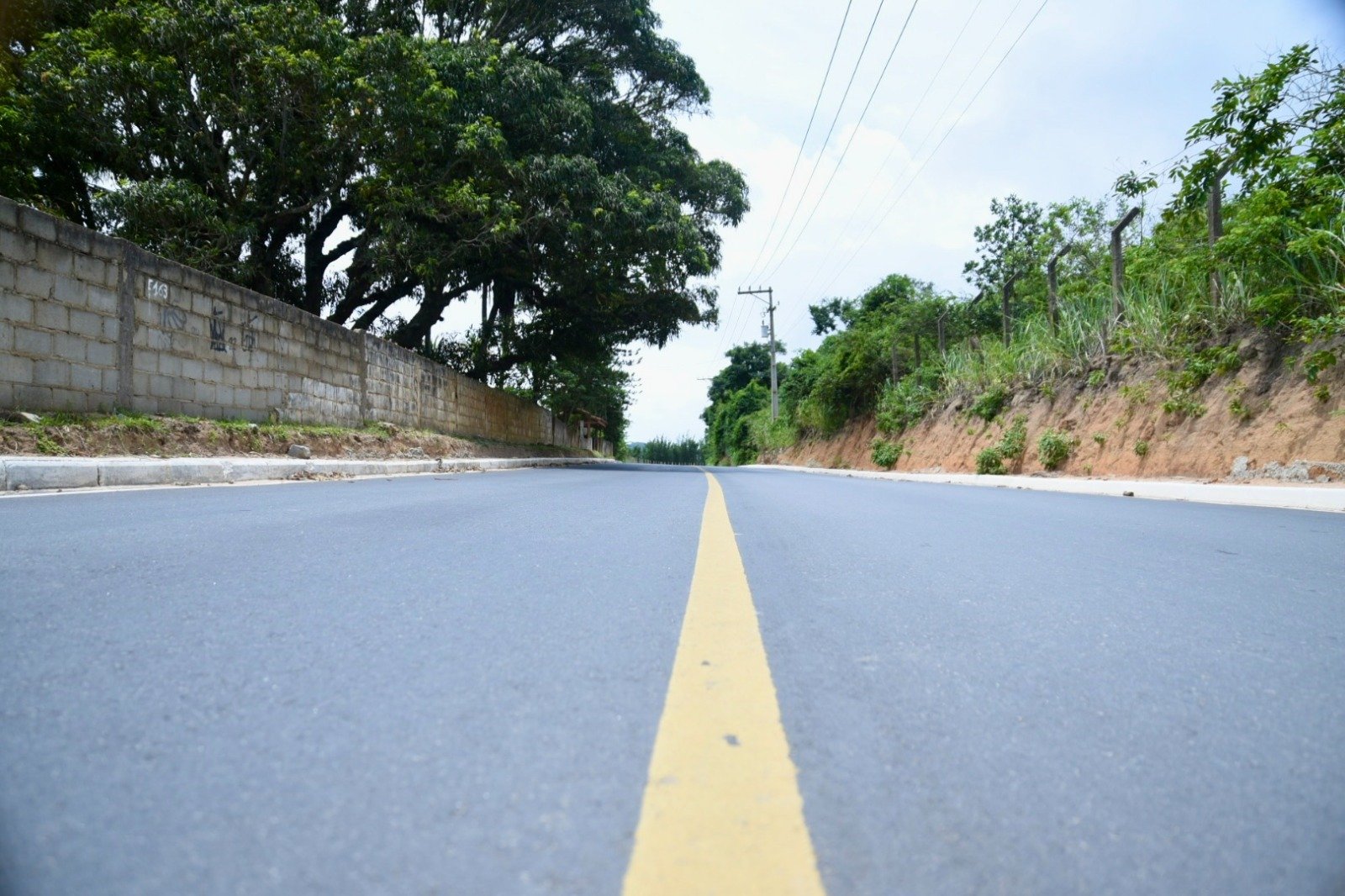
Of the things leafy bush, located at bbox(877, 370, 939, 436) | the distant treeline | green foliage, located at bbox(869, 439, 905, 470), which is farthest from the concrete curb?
the distant treeline

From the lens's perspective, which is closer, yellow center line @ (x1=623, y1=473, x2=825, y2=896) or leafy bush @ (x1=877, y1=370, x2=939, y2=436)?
yellow center line @ (x1=623, y1=473, x2=825, y2=896)

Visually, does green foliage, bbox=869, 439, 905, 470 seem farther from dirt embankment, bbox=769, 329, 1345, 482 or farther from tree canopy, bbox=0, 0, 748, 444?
tree canopy, bbox=0, 0, 748, 444

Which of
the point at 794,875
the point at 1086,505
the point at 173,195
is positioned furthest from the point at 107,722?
the point at 173,195

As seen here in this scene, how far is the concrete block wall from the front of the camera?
7.31 metres

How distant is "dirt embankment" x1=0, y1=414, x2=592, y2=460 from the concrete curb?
378mm

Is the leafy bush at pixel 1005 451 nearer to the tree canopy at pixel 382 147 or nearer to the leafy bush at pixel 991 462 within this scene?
the leafy bush at pixel 991 462

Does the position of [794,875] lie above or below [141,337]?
below

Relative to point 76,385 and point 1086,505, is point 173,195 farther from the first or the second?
point 1086,505

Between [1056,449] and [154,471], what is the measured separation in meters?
13.2

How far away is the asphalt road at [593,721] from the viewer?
40.1 inches

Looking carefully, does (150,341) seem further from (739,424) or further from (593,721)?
(739,424)

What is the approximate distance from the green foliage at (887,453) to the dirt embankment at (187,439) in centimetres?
1319

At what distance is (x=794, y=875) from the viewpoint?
0.97m

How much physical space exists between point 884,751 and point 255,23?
16517mm
